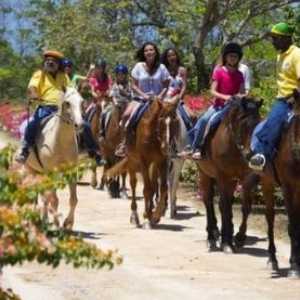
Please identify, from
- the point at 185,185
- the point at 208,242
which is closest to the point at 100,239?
the point at 208,242

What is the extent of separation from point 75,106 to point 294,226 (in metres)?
4.08

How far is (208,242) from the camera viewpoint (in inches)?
513

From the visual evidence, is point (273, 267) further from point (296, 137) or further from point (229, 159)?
point (229, 159)

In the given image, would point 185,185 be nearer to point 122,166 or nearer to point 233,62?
point 122,166

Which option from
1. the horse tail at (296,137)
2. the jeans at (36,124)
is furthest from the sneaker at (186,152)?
the horse tail at (296,137)

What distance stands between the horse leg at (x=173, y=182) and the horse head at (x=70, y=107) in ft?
10.8

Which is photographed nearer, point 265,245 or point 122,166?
point 265,245

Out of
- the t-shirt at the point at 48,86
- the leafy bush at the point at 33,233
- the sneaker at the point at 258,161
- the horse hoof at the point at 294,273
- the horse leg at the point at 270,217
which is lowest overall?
the horse hoof at the point at 294,273

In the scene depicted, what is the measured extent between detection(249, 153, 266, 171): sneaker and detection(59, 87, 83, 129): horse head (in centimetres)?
337

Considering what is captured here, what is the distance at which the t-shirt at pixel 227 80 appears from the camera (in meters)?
12.9

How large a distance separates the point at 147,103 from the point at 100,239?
2420 mm

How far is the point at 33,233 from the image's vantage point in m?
4.66

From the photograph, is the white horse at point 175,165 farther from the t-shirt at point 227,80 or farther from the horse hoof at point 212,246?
the horse hoof at point 212,246

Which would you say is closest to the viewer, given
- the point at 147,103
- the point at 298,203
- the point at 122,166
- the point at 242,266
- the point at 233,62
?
the point at 298,203
